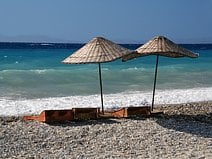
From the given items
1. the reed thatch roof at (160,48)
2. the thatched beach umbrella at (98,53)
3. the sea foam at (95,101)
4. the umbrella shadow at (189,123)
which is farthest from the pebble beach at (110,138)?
the sea foam at (95,101)

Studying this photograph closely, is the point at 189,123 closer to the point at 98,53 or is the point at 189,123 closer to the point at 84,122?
the point at 84,122

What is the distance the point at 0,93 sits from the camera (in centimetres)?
1472

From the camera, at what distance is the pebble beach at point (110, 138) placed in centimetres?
687

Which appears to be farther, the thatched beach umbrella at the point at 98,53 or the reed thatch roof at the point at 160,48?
the reed thatch roof at the point at 160,48

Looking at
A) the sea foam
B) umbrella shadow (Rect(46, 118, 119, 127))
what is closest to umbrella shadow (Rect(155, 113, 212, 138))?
umbrella shadow (Rect(46, 118, 119, 127))

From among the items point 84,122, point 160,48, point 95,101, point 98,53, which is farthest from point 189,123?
point 95,101

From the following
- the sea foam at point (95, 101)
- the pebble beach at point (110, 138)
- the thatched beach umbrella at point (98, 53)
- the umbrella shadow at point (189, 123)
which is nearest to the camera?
the pebble beach at point (110, 138)

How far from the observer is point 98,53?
909cm

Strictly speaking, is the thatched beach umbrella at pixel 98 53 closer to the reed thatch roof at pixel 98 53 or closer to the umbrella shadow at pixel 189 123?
the reed thatch roof at pixel 98 53

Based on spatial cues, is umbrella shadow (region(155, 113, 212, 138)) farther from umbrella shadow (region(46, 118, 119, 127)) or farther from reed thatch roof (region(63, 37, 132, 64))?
reed thatch roof (region(63, 37, 132, 64))

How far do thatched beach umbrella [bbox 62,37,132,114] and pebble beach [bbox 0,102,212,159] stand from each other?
3.66 ft

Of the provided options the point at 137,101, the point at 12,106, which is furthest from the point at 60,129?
the point at 137,101

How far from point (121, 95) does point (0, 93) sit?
3.60m

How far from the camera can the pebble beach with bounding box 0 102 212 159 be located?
271 inches
